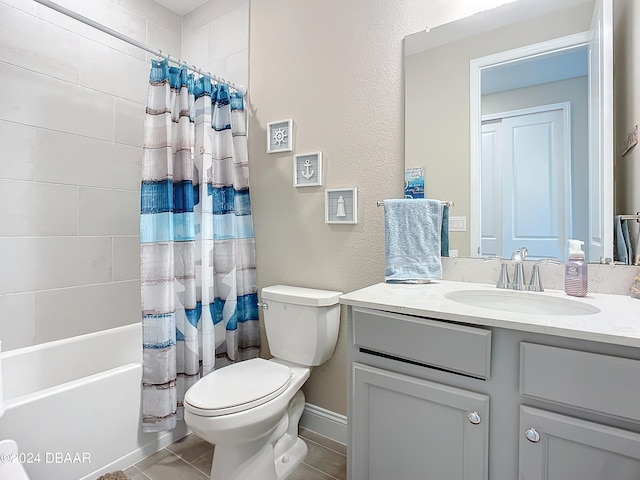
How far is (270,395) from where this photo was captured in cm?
Answer: 144

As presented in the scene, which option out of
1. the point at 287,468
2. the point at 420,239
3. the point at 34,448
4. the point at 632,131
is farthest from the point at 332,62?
the point at 34,448

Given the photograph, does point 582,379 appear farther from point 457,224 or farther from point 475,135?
point 475,135

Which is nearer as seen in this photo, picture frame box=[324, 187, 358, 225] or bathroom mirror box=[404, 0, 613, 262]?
bathroom mirror box=[404, 0, 613, 262]

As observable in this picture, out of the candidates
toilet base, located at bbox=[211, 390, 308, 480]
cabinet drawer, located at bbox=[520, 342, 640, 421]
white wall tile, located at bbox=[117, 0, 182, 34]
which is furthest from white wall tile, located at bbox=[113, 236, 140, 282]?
cabinet drawer, located at bbox=[520, 342, 640, 421]

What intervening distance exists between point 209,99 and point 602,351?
198 centimetres

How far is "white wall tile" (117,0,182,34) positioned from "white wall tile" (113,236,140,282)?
148 centimetres

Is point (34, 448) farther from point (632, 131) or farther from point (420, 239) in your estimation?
point (632, 131)

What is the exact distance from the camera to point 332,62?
1896 millimetres

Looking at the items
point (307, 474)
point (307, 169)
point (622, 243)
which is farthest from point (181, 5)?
point (307, 474)

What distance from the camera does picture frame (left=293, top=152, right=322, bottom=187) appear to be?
6.37 feet

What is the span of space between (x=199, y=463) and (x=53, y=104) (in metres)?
2.02

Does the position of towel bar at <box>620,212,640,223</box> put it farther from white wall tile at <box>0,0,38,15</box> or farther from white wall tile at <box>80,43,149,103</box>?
white wall tile at <box>0,0,38,15</box>

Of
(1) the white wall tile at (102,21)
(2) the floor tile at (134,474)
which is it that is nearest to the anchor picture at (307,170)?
(1) the white wall tile at (102,21)

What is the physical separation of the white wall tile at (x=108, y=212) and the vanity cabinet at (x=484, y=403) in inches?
66.6
